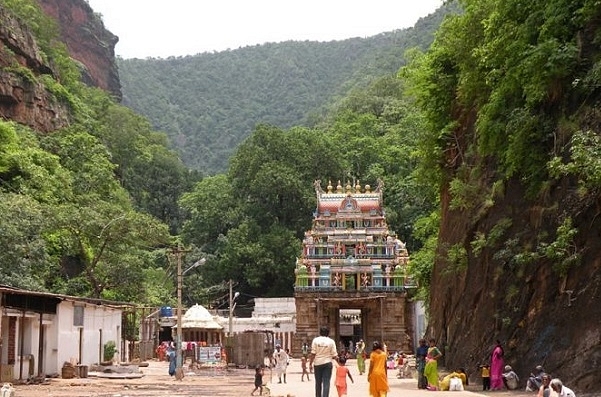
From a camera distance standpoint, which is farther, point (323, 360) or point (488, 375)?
point (488, 375)

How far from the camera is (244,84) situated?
483ft

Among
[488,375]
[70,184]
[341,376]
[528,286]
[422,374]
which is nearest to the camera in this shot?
[341,376]

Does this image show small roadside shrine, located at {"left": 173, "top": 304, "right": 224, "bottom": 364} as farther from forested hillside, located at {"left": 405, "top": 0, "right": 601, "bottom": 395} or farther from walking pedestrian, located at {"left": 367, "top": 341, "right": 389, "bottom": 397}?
walking pedestrian, located at {"left": 367, "top": 341, "right": 389, "bottom": 397}

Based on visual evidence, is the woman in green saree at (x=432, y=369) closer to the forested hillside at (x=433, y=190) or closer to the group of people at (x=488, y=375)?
the group of people at (x=488, y=375)

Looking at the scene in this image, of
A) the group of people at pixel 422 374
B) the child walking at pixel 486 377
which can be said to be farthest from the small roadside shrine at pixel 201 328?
the child walking at pixel 486 377

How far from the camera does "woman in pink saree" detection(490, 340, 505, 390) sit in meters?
17.0

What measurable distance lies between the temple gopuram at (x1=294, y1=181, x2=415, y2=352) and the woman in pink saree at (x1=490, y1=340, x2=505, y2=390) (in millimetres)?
28022

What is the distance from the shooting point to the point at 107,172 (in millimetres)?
56625

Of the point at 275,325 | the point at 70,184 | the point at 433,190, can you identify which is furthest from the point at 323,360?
the point at 70,184

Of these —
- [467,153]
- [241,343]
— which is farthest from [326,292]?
[467,153]

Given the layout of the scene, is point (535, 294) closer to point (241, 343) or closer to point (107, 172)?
point (241, 343)

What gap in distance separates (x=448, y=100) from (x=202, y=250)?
48.9 metres

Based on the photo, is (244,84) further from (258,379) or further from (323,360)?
(323,360)

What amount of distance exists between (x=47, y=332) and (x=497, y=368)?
14.8 metres
